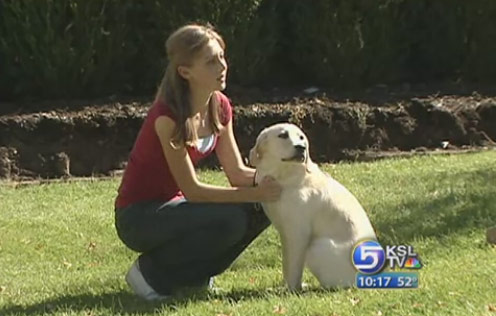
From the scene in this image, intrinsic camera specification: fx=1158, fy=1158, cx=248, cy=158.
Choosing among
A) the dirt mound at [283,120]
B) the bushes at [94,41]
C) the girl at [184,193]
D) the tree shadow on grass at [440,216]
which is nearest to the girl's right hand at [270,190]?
the girl at [184,193]

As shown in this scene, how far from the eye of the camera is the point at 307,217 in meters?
5.52

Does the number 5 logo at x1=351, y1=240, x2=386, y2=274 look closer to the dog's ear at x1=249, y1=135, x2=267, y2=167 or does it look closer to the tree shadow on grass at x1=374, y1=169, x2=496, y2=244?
the dog's ear at x1=249, y1=135, x2=267, y2=167

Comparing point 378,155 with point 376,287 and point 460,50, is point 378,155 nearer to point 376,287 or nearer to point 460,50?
point 460,50

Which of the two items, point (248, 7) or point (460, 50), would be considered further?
point (460, 50)

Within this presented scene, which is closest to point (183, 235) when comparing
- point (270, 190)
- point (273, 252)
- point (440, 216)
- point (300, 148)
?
point (270, 190)

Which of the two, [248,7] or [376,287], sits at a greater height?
[376,287]

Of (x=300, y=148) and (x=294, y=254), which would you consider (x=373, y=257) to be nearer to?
(x=294, y=254)

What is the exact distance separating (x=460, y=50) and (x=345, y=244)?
7180 mm

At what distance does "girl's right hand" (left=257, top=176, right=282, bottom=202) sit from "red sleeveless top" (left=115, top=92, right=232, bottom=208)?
16.6 inches

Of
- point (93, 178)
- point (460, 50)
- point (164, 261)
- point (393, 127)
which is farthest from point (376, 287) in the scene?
point (460, 50)

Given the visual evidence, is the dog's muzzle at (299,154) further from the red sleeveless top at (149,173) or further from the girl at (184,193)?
the red sleeveless top at (149,173)

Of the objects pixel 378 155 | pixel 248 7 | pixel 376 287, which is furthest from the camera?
pixel 248 7

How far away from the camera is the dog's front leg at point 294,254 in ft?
18.1

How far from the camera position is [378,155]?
1052 cm
